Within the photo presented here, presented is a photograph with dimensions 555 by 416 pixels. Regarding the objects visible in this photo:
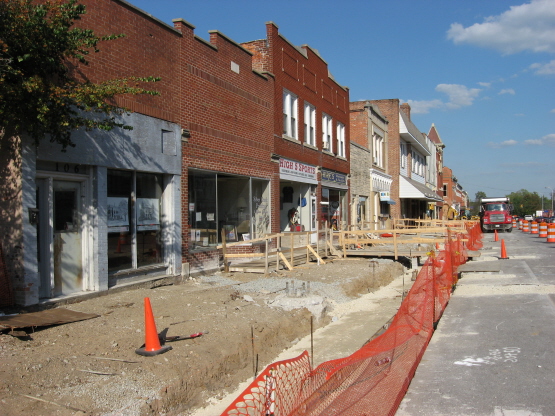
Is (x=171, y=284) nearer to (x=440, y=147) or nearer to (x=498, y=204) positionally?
(x=498, y=204)

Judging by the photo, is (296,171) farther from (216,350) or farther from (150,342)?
(150,342)

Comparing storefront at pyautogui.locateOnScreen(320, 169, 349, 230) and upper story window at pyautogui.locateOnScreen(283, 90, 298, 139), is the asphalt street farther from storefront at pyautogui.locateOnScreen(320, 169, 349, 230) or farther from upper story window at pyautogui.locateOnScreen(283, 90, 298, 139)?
storefront at pyautogui.locateOnScreen(320, 169, 349, 230)

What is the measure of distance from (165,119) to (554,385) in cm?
946

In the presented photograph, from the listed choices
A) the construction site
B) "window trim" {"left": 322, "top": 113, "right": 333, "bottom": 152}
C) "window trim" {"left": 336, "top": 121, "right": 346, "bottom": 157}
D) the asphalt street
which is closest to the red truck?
"window trim" {"left": 336, "top": 121, "right": 346, "bottom": 157}

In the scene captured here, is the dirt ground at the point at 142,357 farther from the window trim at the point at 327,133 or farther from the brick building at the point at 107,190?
the window trim at the point at 327,133

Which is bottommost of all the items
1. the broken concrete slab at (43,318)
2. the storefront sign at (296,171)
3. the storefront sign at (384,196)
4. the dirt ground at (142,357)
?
the dirt ground at (142,357)

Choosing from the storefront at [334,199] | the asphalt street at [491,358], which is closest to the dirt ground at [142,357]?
the asphalt street at [491,358]

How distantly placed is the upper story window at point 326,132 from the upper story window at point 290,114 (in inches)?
136

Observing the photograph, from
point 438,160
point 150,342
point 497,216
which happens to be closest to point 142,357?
point 150,342

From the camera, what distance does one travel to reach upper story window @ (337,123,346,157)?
2531 cm

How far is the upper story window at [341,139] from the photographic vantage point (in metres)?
25.3

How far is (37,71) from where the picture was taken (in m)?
7.62

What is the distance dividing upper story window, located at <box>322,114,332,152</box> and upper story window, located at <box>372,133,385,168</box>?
391 inches

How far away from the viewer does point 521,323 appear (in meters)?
8.73
